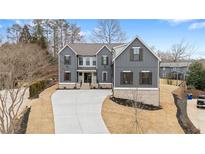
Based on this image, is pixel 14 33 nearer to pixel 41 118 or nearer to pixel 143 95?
pixel 41 118

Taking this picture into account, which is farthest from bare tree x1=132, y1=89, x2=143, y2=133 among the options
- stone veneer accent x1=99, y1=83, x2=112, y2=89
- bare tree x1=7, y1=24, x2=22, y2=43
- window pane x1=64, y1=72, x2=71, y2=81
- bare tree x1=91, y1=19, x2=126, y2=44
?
bare tree x1=7, y1=24, x2=22, y2=43

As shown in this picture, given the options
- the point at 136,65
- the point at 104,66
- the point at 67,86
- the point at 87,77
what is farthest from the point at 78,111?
the point at 136,65

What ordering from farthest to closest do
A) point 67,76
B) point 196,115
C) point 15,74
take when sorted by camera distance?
point 67,76
point 196,115
point 15,74

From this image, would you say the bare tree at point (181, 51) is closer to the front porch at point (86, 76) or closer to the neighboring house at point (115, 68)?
the neighboring house at point (115, 68)

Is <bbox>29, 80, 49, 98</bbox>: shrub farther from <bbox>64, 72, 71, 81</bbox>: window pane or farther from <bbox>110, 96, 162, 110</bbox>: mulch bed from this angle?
<bbox>110, 96, 162, 110</bbox>: mulch bed

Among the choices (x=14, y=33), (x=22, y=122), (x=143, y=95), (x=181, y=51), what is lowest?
(x=22, y=122)

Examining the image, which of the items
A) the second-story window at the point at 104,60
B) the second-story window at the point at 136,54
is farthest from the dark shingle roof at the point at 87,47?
the second-story window at the point at 136,54

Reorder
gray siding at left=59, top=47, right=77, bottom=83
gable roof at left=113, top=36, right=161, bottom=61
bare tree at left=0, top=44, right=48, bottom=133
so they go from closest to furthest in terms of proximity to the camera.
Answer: bare tree at left=0, top=44, right=48, bottom=133
gable roof at left=113, top=36, right=161, bottom=61
gray siding at left=59, top=47, right=77, bottom=83
